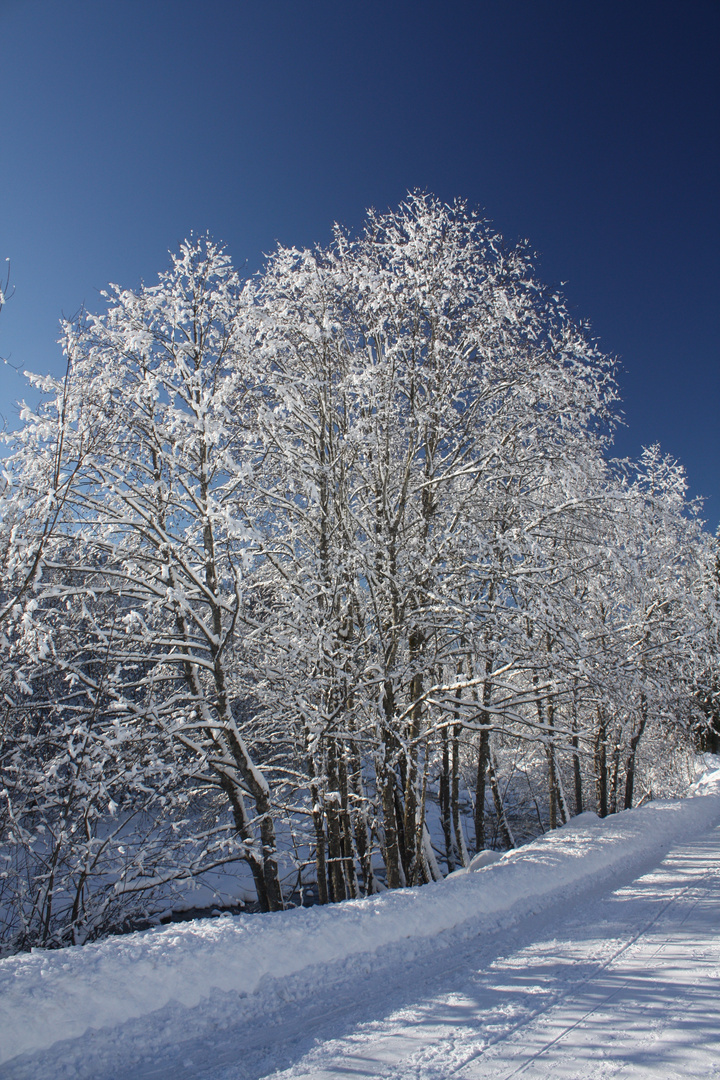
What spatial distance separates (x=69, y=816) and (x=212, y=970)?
3258mm

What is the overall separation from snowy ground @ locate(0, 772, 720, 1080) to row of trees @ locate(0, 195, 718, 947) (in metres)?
2.10

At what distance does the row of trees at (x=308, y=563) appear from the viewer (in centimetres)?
631

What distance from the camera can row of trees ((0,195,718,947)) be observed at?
6.31 meters

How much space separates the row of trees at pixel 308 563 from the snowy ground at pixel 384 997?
2.10m

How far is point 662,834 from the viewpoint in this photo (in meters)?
9.74

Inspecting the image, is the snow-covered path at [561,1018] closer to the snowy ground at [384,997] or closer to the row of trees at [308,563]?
the snowy ground at [384,997]

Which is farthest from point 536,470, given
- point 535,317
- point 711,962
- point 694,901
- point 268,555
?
point 711,962

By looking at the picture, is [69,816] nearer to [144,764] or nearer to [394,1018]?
[144,764]

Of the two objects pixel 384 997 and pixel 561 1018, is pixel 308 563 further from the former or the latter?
pixel 561 1018

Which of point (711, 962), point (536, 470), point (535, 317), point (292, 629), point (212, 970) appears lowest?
point (711, 962)

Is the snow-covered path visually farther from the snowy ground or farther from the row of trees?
the row of trees

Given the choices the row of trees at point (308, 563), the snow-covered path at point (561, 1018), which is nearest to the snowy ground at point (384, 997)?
the snow-covered path at point (561, 1018)

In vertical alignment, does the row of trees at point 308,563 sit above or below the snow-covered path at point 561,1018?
above

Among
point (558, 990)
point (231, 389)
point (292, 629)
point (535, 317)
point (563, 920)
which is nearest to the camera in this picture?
point (558, 990)
